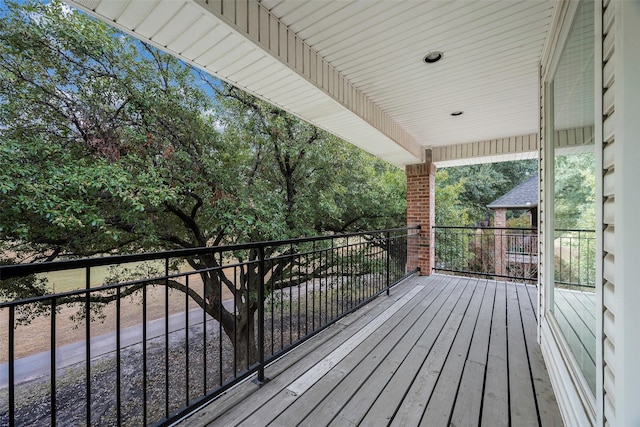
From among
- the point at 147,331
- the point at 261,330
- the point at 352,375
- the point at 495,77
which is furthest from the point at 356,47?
the point at 147,331

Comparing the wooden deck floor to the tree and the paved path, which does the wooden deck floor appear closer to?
the tree

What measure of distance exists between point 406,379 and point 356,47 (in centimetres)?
254

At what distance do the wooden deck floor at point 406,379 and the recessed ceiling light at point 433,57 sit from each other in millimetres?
2494

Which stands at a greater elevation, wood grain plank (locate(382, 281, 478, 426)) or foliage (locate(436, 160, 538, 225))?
foliage (locate(436, 160, 538, 225))

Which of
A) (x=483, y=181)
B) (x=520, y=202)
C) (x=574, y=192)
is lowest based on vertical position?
(x=574, y=192)

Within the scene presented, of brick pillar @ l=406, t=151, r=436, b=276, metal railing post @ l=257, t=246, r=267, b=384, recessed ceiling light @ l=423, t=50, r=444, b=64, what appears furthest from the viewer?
brick pillar @ l=406, t=151, r=436, b=276

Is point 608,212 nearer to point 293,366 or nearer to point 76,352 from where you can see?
point 293,366

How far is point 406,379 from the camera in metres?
1.89

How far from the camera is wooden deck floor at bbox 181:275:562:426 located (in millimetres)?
1533

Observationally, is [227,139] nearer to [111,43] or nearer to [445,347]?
[111,43]

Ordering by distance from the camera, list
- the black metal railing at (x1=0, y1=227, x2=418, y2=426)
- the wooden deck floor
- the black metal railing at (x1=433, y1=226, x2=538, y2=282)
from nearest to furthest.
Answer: the wooden deck floor, the black metal railing at (x1=0, y1=227, x2=418, y2=426), the black metal railing at (x1=433, y1=226, x2=538, y2=282)

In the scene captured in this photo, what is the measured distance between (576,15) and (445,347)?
2.39m

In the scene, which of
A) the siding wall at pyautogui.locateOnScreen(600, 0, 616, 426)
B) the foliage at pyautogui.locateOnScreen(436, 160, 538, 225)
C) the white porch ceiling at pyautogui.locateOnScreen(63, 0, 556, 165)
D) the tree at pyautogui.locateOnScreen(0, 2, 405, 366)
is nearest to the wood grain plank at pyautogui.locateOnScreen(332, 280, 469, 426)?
the siding wall at pyautogui.locateOnScreen(600, 0, 616, 426)

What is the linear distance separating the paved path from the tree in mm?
1856
